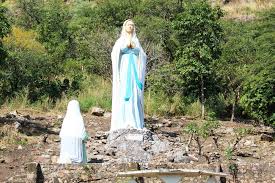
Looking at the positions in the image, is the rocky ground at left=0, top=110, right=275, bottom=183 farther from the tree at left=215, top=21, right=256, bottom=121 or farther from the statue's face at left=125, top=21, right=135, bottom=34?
the statue's face at left=125, top=21, right=135, bottom=34

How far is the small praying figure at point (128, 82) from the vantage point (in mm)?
14344

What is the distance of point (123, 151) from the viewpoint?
13336 millimetres

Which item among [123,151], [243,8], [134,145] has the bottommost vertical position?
[123,151]

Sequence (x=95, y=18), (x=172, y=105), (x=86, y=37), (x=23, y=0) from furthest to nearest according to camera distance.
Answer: (x=23, y=0)
(x=95, y=18)
(x=86, y=37)
(x=172, y=105)

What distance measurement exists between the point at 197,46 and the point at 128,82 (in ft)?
27.9

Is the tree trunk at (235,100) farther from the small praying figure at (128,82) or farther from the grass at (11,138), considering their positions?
the grass at (11,138)

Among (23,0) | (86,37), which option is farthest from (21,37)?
(23,0)

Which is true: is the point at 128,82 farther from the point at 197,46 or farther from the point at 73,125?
the point at 197,46

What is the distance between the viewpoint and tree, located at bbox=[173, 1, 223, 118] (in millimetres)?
22250

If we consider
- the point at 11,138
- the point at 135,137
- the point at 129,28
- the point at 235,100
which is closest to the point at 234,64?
the point at 235,100

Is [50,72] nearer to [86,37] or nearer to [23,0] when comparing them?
[86,37]

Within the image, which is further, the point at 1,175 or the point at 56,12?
the point at 56,12

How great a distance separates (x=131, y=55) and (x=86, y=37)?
14.1 m

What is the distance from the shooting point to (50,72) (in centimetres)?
2473
